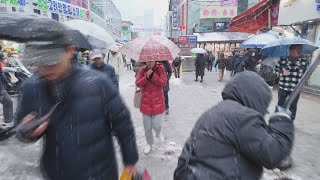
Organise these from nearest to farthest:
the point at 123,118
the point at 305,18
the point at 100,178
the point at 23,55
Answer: the point at 23,55 → the point at 100,178 → the point at 123,118 → the point at 305,18

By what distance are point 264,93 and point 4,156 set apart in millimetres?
4814

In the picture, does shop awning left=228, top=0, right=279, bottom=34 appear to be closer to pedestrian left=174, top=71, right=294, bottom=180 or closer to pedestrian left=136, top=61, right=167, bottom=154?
pedestrian left=136, top=61, right=167, bottom=154

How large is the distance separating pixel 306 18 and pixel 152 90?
28.2 ft

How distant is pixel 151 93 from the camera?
16.6ft

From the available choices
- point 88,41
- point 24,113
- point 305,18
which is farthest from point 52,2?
point 24,113

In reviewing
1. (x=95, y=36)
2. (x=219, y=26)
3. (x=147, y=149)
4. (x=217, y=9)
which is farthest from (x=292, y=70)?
(x=217, y=9)

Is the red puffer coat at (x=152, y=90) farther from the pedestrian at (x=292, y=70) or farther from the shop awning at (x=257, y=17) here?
the shop awning at (x=257, y=17)

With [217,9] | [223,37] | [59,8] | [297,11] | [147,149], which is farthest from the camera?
[217,9]

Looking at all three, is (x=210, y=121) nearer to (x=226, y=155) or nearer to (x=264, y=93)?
(x=226, y=155)

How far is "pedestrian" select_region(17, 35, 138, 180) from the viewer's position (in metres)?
1.83

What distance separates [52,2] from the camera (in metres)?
26.0

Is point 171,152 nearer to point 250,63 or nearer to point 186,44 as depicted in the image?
point 250,63

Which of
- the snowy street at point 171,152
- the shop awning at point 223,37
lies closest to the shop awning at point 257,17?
the snowy street at point 171,152

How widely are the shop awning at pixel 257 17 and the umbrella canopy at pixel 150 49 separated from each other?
22.7ft
